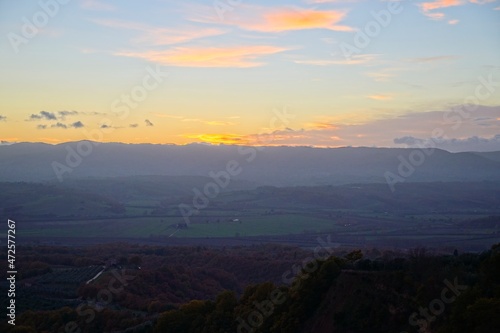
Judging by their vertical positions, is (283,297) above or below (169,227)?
below

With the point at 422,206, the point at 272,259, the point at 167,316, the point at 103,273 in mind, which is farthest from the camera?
the point at 422,206

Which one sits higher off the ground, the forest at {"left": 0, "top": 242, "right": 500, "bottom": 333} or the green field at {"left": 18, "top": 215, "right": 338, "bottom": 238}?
the green field at {"left": 18, "top": 215, "right": 338, "bottom": 238}

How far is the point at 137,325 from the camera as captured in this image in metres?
35.0

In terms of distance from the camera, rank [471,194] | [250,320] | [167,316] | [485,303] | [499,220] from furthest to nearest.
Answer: [471,194]
[499,220]
[167,316]
[250,320]
[485,303]

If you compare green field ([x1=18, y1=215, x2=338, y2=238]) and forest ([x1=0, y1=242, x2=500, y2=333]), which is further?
green field ([x1=18, y1=215, x2=338, y2=238])

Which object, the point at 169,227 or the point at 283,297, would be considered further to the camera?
the point at 169,227

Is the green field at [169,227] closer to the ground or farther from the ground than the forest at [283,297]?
farther from the ground

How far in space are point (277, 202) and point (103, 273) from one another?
346 feet

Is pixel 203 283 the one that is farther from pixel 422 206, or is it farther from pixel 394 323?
pixel 422 206

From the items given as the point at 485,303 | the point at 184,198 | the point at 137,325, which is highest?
the point at 184,198

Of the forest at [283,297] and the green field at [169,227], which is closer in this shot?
the forest at [283,297]

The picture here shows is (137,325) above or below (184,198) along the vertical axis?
below

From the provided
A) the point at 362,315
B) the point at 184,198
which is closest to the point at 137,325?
the point at 362,315

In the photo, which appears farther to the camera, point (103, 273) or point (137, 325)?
point (103, 273)
